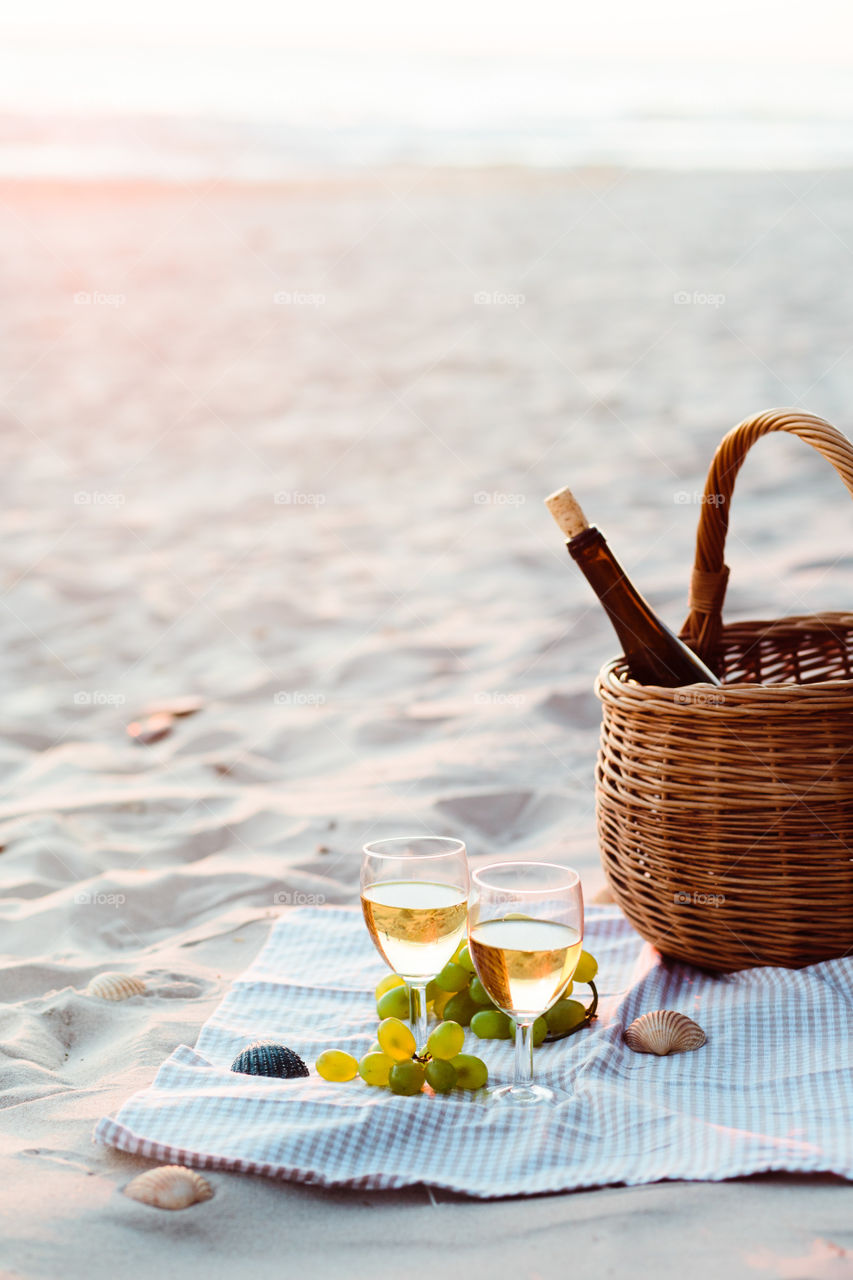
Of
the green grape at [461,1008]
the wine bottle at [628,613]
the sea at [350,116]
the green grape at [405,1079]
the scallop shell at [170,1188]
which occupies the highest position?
the sea at [350,116]

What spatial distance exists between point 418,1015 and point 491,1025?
4.3 inches

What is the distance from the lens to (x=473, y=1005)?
69.0 inches

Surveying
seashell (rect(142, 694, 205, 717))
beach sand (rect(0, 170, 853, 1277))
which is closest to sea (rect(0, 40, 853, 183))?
beach sand (rect(0, 170, 853, 1277))

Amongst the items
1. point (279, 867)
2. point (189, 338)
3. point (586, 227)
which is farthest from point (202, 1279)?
point (586, 227)

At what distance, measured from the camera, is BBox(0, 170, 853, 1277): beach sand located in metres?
1.32

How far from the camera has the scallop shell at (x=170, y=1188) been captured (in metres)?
1.31

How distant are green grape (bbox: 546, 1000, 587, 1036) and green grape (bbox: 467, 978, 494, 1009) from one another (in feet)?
0.28

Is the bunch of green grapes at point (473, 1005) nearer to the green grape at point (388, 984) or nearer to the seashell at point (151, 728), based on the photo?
the green grape at point (388, 984)

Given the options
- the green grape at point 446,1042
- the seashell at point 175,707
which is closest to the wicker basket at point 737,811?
the green grape at point 446,1042

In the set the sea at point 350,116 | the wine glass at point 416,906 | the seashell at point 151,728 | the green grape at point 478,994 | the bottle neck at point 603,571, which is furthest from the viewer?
the sea at point 350,116

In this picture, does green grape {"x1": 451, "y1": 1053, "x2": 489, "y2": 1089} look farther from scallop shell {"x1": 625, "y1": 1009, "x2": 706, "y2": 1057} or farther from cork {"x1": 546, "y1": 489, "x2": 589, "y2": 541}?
cork {"x1": 546, "y1": 489, "x2": 589, "y2": 541}

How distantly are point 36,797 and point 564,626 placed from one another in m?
1.74

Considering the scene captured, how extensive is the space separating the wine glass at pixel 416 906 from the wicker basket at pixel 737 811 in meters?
0.38

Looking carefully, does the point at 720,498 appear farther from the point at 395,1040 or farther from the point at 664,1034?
the point at 395,1040
